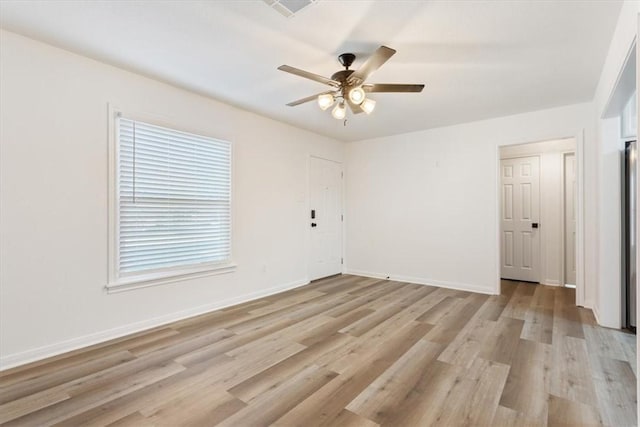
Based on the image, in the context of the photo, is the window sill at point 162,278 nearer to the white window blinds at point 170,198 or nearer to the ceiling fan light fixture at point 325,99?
the white window blinds at point 170,198

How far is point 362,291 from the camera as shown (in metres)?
4.60

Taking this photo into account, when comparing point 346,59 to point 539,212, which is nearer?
point 346,59

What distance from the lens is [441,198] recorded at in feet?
16.1

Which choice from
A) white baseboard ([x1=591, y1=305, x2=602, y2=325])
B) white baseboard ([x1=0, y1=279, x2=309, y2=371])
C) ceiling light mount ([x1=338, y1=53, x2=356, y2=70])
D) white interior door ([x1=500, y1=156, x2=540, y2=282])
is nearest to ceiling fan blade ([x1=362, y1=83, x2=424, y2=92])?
ceiling light mount ([x1=338, y1=53, x2=356, y2=70])

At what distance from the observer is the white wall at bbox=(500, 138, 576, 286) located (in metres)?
4.99

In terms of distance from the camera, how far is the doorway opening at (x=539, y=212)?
4.97 metres

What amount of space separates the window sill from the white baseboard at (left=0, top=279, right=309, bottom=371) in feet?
1.18

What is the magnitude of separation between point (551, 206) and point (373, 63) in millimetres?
4594

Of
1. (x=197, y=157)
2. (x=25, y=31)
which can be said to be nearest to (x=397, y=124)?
(x=197, y=157)

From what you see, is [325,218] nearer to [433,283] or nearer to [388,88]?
[433,283]

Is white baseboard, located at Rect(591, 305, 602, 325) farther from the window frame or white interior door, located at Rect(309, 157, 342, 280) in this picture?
the window frame

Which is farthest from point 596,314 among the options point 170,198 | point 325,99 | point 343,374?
point 170,198

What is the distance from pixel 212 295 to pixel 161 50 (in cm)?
265

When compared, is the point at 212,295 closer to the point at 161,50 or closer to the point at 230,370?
the point at 230,370
